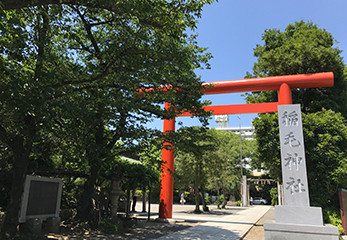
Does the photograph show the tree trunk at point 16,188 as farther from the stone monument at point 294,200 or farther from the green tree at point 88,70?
the stone monument at point 294,200

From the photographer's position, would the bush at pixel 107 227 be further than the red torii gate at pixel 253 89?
No

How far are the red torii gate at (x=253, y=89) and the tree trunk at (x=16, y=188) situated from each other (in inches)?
222

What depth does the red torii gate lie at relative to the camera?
459 inches

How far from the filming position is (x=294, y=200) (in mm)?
7270

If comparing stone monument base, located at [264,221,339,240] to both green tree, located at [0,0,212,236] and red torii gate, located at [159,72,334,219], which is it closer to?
green tree, located at [0,0,212,236]

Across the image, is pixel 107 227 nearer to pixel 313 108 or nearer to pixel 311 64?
pixel 313 108

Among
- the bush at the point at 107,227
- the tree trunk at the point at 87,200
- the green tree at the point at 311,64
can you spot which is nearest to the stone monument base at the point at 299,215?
the bush at the point at 107,227

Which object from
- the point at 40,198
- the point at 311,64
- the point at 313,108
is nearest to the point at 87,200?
the point at 40,198

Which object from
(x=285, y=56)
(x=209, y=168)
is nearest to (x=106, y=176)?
(x=209, y=168)

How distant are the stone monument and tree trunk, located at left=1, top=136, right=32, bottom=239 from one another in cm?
654

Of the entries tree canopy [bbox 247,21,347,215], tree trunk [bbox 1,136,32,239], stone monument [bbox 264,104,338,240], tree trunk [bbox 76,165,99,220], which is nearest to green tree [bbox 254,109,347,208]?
tree canopy [bbox 247,21,347,215]

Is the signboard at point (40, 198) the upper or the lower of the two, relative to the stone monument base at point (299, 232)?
upper

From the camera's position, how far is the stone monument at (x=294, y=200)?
21.4 feet

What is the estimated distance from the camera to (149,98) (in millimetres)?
9070
